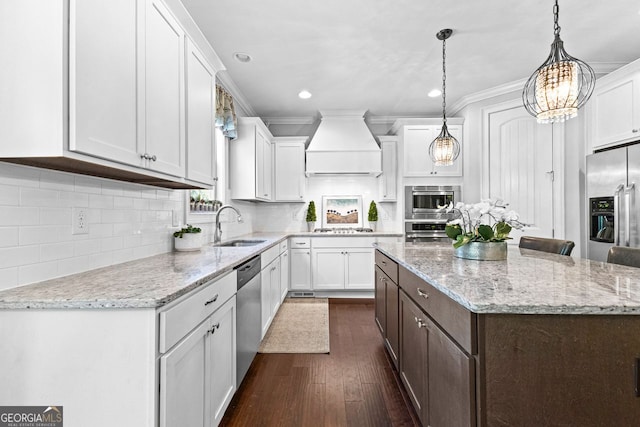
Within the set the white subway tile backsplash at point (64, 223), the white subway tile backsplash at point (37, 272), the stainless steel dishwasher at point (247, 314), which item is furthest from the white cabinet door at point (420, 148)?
the white subway tile backsplash at point (37, 272)

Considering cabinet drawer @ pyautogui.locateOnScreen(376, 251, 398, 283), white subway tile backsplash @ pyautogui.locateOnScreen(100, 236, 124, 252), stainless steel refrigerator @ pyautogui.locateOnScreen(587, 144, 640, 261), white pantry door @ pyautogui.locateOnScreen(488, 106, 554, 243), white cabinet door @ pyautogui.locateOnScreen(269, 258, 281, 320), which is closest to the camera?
white subway tile backsplash @ pyautogui.locateOnScreen(100, 236, 124, 252)

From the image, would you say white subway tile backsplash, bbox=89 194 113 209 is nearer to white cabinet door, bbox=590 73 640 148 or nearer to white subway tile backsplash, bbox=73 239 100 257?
white subway tile backsplash, bbox=73 239 100 257

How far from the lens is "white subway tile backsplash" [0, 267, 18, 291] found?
112 cm

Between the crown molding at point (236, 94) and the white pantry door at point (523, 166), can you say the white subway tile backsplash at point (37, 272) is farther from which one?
the white pantry door at point (523, 166)

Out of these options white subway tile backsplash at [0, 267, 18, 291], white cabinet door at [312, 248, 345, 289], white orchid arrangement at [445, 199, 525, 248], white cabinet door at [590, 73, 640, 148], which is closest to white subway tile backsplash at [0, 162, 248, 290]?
white subway tile backsplash at [0, 267, 18, 291]

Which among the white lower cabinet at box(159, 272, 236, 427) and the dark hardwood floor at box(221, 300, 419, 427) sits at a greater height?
the white lower cabinet at box(159, 272, 236, 427)

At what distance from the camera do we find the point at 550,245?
238 cm

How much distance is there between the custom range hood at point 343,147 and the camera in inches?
174

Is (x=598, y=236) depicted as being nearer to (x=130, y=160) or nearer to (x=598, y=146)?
(x=598, y=146)

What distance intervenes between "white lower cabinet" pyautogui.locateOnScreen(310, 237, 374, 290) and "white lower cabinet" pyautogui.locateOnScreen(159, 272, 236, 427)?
2443 mm

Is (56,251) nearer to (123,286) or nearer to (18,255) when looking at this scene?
(18,255)

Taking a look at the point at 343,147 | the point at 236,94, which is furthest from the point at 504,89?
the point at 236,94

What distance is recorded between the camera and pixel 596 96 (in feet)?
10.3

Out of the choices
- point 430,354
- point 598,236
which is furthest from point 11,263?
point 598,236
